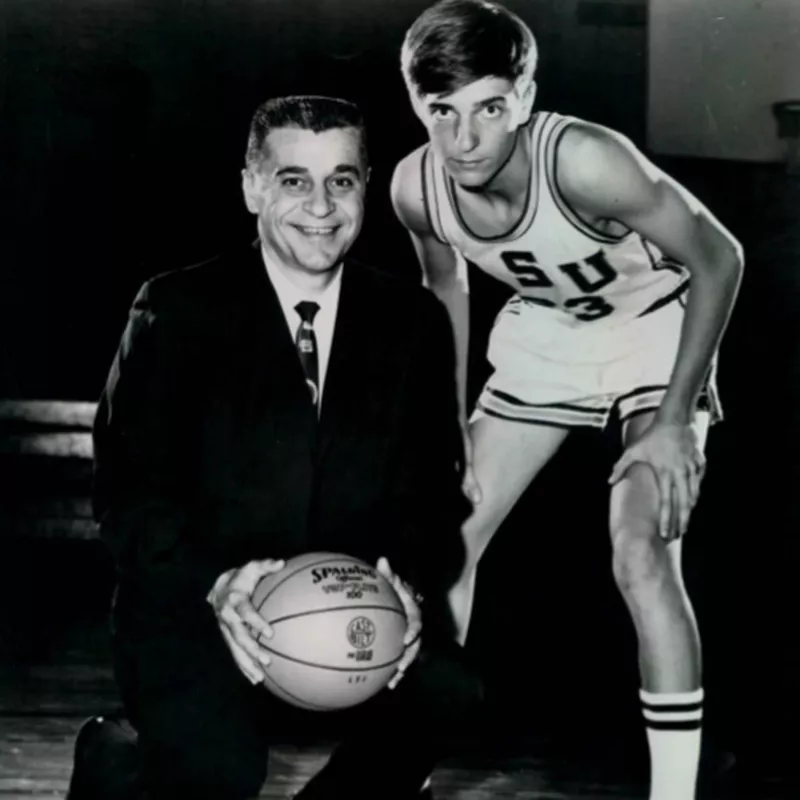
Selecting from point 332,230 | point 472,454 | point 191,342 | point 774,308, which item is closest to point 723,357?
point 774,308

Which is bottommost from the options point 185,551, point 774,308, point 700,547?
point 700,547

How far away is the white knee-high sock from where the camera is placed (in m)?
2.74

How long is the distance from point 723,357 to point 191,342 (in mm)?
1381

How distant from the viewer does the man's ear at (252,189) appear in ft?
9.09

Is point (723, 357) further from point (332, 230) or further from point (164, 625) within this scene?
point (164, 625)

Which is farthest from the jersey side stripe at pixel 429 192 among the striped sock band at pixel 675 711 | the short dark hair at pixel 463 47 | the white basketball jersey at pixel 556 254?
the striped sock band at pixel 675 711

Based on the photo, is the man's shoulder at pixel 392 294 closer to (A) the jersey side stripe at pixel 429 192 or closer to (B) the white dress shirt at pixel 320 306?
(B) the white dress shirt at pixel 320 306

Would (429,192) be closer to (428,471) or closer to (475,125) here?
(475,125)

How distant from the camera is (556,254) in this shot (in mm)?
2834

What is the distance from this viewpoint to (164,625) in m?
2.53

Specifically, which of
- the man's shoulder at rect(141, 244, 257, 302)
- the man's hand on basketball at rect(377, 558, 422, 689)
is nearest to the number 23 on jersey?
the man's shoulder at rect(141, 244, 257, 302)

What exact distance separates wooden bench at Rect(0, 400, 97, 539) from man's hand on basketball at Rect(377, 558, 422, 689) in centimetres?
107

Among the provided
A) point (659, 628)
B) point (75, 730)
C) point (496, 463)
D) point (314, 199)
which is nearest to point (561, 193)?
point (314, 199)

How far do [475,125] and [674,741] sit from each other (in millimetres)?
1561
